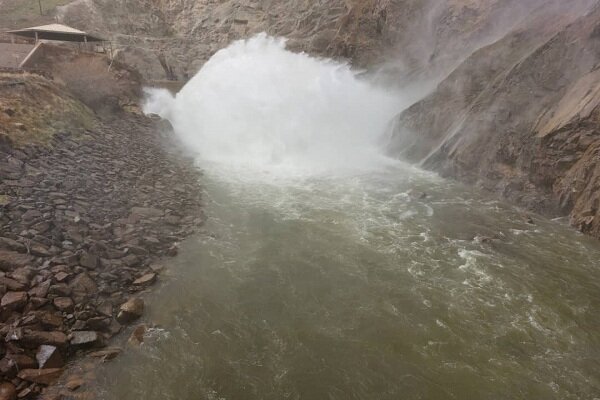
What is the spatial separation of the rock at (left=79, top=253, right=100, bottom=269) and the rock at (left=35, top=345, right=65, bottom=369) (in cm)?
232

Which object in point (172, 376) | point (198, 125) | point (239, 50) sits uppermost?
point (239, 50)

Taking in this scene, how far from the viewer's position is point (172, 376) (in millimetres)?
6223

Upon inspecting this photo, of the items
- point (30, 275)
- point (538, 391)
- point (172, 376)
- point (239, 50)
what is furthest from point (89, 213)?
point (239, 50)

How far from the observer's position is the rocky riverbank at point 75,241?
246 inches

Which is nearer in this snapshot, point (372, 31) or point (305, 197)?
point (305, 197)

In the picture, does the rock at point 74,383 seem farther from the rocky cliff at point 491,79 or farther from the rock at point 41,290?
the rocky cliff at point 491,79

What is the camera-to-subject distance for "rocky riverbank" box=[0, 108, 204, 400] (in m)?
6.25

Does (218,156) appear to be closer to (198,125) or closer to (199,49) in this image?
(198,125)

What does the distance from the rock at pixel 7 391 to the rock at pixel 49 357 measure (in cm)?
45

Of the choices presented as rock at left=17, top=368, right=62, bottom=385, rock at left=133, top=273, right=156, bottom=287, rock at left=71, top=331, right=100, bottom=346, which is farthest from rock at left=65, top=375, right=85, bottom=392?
rock at left=133, top=273, right=156, bottom=287

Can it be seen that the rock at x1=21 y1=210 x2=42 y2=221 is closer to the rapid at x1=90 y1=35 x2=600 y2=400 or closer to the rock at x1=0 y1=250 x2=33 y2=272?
the rock at x1=0 y1=250 x2=33 y2=272

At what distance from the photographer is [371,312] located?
7.90 metres

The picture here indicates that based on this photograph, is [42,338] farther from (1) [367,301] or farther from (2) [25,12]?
(2) [25,12]

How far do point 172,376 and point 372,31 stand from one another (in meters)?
28.3
